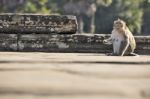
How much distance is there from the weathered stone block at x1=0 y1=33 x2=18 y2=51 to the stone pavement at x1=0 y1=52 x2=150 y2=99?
423 cm

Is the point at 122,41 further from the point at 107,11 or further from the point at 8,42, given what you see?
the point at 107,11

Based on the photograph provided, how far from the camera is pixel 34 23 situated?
831 cm

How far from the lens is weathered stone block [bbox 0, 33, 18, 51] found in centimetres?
830

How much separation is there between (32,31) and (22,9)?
2606cm

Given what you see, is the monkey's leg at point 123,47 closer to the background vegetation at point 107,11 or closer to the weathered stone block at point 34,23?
the weathered stone block at point 34,23

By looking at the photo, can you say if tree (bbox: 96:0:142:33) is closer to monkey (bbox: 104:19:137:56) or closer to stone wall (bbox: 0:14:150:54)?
monkey (bbox: 104:19:137:56)

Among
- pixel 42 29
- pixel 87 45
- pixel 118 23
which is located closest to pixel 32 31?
pixel 42 29

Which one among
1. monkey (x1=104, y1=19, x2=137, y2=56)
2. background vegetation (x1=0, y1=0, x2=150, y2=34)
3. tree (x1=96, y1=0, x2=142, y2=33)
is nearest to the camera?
monkey (x1=104, y1=19, x2=137, y2=56)

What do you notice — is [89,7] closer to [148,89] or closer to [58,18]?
[58,18]

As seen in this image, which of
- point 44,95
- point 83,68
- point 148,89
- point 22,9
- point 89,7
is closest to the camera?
point 44,95

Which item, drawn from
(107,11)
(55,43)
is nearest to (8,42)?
(55,43)

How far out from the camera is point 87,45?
A: 866cm

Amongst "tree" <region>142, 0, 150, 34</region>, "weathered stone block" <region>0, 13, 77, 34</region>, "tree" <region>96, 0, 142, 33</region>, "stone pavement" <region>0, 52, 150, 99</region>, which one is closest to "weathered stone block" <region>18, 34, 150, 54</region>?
"weathered stone block" <region>0, 13, 77, 34</region>

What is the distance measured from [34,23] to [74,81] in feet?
16.9
